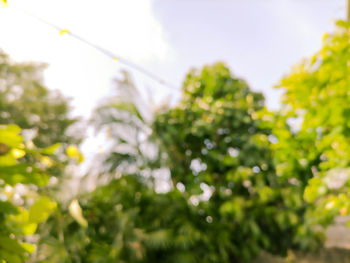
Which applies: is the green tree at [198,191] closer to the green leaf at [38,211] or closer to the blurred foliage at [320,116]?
the blurred foliage at [320,116]

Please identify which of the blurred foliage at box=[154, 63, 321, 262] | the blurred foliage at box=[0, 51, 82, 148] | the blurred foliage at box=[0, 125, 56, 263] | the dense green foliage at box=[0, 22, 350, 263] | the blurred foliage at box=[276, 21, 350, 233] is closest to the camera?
the blurred foliage at box=[0, 125, 56, 263]

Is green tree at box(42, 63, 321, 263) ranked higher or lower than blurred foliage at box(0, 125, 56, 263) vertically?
higher

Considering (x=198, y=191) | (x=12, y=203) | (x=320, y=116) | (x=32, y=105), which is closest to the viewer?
(x=12, y=203)

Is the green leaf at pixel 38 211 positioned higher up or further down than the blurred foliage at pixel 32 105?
further down

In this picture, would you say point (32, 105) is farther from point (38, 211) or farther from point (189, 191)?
point (38, 211)

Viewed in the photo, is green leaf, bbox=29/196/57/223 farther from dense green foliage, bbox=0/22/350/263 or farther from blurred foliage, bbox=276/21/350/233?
dense green foliage, bbox=0/22/350/263

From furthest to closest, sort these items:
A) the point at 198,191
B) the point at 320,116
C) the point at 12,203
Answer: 1. the point at 198,191
2. the point at 320,116
3. the point at 12,203

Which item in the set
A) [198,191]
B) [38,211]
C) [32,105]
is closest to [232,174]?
[198,191]

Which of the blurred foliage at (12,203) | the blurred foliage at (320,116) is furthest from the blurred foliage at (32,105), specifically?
the blurred foliage at (12,203)

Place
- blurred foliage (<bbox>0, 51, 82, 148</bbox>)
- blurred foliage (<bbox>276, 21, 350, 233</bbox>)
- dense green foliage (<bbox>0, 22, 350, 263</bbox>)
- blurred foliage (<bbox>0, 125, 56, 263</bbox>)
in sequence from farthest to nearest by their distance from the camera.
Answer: blurred foliage (<bbox>0, 51, 82, 148</bbox>)
dense green foliage (<bbox>0, 22, 350, 263</bbox>)
blurred foliage (<bbox>276, 21, 350, 233</bbox>)
blurred foliage (<bbox>0, 125, 56, 263</bbox>)

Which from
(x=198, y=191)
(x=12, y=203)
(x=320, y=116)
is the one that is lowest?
(x=12, y=203)

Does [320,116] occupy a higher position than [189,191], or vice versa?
[189,191]

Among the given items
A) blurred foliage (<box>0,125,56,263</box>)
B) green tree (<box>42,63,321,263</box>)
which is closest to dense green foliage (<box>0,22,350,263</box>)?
green tree (<box>42,63,321,263</box>)

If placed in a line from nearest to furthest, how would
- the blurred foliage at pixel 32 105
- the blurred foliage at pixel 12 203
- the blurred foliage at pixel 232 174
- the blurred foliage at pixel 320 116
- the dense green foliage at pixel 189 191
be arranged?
the blurred foliage at pixel 12 203, the blurred foliage at pixel 320 116, the dense green foliage at pixel 189 191, the blurred foliage at pixel 232 174, the blurred foliage at pixel 32 105
